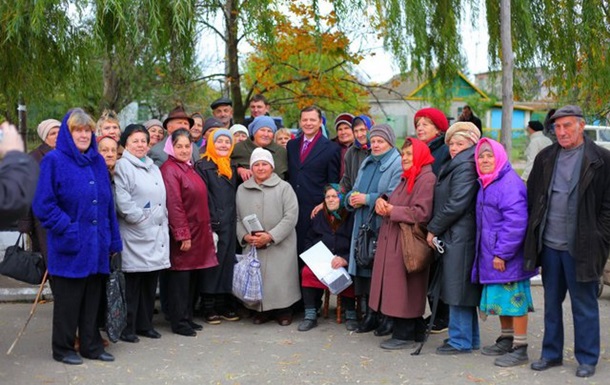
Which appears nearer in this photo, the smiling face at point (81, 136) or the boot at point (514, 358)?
the smiling face at point (81, 136)

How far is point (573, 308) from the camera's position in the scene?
6.15m

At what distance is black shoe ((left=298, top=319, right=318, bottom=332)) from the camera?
7.69m

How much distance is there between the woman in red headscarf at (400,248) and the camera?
6.86 meters

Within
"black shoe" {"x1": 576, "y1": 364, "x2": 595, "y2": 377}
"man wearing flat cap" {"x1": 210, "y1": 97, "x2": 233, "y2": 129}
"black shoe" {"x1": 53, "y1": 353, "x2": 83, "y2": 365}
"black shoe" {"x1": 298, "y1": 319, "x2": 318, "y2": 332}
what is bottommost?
"black shoe" {"x1": 576, "y1": 364, "x2": 595, "y2": 377}

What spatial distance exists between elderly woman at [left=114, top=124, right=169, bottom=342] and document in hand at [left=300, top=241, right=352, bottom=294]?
1423 millimetres

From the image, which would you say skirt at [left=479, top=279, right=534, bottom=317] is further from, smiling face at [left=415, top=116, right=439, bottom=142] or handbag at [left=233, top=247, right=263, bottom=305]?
handbag at [left=233, top=247, right=263, bottom=305]

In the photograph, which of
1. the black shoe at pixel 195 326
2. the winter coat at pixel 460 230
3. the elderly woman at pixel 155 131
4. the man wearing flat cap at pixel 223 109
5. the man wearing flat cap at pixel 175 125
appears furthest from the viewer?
the man wearing flat cap at pixel 223 109

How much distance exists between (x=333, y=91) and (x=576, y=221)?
8.18 metres

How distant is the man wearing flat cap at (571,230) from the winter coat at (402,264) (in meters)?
0.89

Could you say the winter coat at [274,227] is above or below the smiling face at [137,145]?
below

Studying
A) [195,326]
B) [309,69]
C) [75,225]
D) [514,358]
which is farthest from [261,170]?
[309,69]

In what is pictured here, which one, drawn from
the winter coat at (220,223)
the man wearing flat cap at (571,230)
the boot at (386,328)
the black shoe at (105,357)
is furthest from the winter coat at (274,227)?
the man wearing flat cap at (571,230)

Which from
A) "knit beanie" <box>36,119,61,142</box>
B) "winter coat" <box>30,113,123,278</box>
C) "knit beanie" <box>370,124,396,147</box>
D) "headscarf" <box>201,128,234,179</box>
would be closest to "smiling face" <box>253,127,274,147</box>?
"headscarf" <box>201,128,234,179</box>

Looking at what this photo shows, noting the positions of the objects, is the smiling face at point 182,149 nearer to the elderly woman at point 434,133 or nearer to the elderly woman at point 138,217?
the elderly woman at point 138,217
